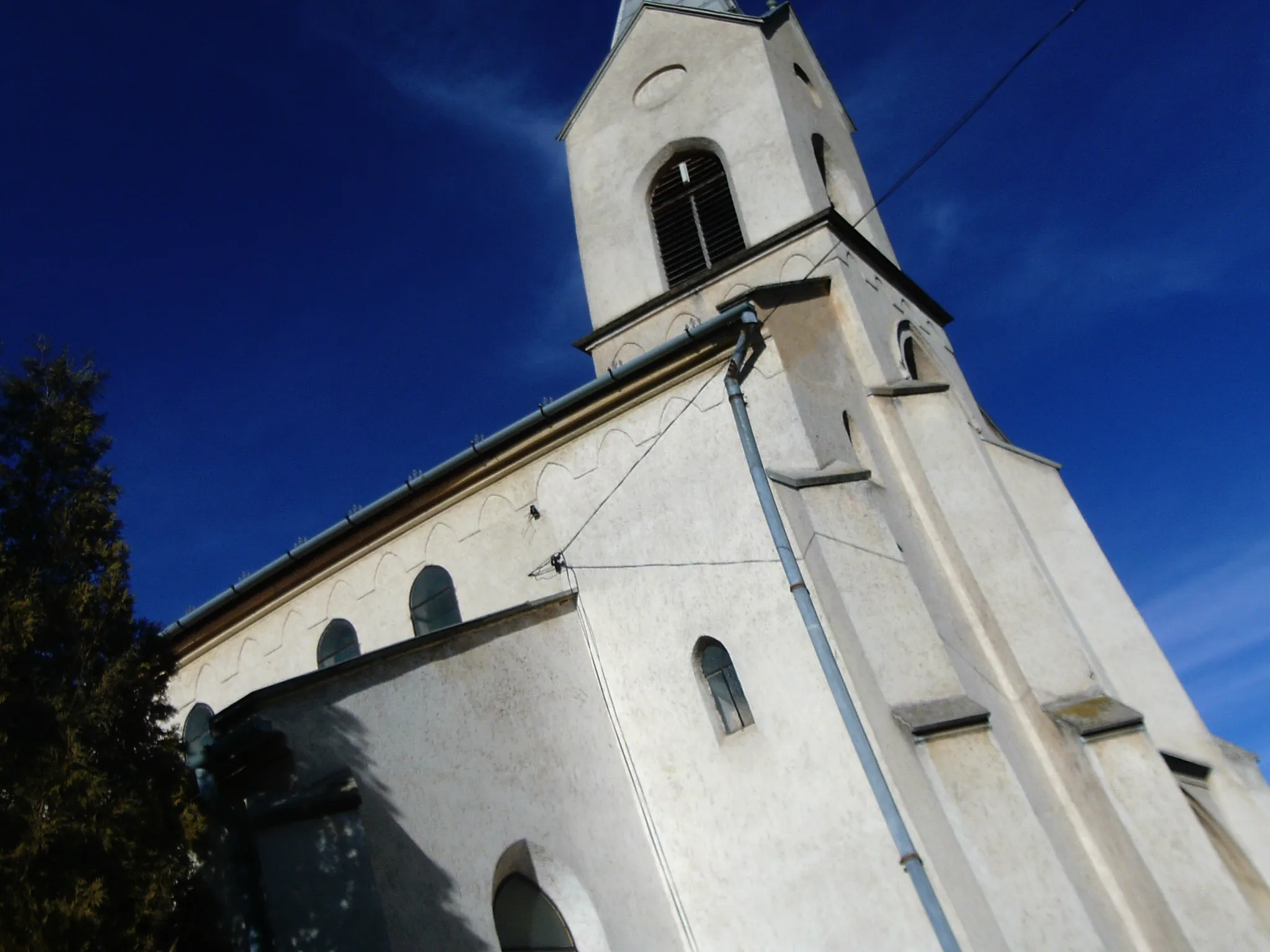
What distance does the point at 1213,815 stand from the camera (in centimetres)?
1088

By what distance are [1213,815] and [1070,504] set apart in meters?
4.03

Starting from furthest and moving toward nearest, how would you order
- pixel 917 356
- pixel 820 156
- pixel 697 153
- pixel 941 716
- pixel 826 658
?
pixel 820 156
pixel 697 153
pixel 917 356
pixel 826 658
pixel 941 716

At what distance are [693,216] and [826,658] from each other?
26.4 ft

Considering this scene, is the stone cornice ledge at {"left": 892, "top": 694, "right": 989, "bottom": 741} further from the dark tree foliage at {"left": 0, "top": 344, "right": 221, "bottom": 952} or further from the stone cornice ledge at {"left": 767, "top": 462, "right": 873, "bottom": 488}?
the dark tree foliage at {"left": 0, "top": 344, "right": 221, "bottom": 952}

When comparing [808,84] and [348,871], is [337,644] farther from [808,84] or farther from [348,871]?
[808,84]

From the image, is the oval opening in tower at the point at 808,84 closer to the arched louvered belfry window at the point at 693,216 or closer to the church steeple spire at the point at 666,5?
the church steeple spire at the point at 666,5

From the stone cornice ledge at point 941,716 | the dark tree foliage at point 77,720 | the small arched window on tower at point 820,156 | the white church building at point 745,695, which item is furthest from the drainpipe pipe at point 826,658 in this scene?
the small arched window on tower at point 820,156

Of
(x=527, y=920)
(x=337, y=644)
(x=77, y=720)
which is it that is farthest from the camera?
(x=337, y=644)

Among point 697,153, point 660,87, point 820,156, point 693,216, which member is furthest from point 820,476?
point 660,87

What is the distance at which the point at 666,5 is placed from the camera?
1702cm

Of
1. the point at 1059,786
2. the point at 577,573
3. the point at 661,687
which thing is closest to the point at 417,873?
the point at 661,687

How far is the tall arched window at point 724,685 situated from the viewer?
10047 millimetres

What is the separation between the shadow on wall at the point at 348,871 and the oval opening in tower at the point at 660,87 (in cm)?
1095

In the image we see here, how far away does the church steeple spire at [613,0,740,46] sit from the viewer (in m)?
17.1
